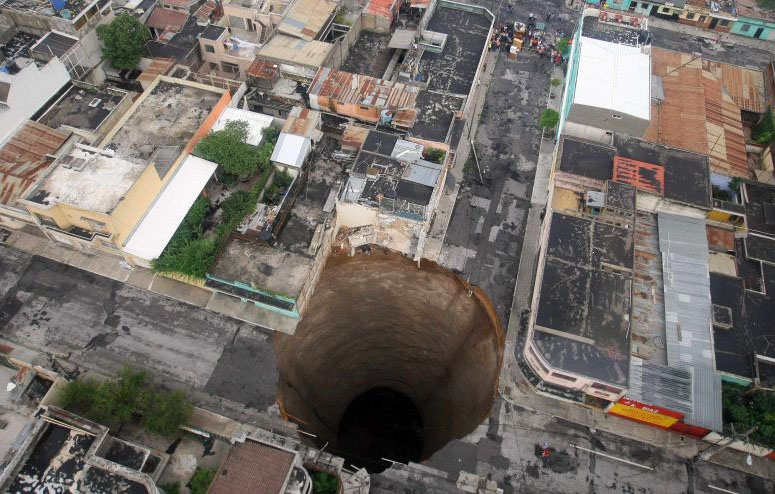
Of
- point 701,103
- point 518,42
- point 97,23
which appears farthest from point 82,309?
point 701,103

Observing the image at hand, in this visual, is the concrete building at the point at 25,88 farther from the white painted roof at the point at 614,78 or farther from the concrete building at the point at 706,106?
the concrete building at the point at 706,106

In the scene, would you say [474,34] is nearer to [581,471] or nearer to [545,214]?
[545,214]

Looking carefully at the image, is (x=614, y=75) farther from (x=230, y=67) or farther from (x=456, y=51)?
(x=230, y=67)

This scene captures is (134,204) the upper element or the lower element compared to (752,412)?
upper

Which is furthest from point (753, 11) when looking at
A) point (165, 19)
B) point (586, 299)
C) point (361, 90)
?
point (165, 19)

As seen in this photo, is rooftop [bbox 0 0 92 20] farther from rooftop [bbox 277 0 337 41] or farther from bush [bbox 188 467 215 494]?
bush [bbox 188 467 215 494]

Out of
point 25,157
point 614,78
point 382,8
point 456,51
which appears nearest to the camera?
point 25,157

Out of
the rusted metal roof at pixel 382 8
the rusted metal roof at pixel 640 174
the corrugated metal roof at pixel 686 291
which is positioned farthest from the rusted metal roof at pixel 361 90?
the corrugated metal roof at pixel 686 291

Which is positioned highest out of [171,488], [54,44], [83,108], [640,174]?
[640,174]
